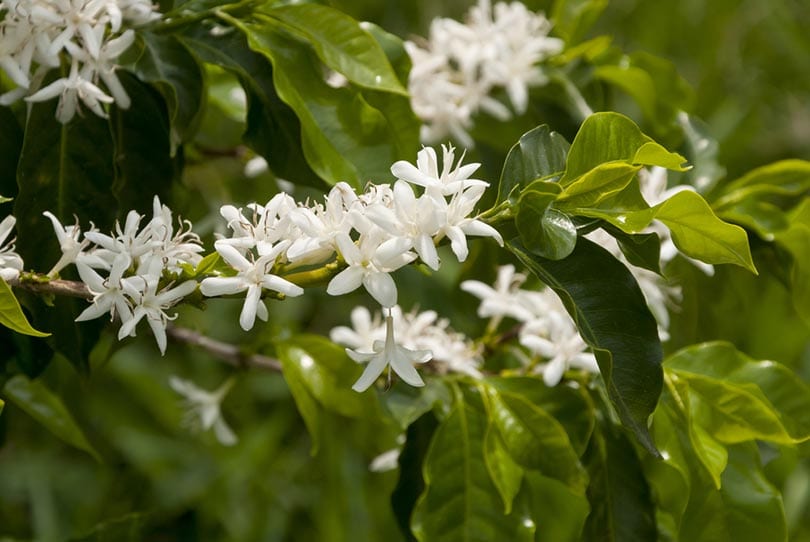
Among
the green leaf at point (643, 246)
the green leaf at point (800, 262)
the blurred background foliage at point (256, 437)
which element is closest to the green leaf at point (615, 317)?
the green leaf at point (643, 246)

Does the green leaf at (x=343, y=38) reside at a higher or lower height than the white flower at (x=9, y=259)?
higher

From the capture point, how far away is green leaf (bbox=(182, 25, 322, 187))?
93 centimetres

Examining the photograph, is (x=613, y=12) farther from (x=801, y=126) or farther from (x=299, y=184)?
(x=299, y=184)

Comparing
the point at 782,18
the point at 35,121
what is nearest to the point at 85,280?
the point at 35,121

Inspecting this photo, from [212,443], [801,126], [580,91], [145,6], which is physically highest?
[145,6]

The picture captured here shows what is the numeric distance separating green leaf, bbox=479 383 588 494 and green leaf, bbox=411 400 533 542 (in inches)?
1.3

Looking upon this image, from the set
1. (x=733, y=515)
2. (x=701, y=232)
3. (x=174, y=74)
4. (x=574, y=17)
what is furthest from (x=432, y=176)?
(x=574, y=17)

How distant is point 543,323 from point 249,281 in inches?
14.5

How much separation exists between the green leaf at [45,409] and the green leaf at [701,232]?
582 mm

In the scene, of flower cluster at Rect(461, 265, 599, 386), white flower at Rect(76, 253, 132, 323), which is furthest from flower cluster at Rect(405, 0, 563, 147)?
white flower at Rect(76, 253, 132, 323)

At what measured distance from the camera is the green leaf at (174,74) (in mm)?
893

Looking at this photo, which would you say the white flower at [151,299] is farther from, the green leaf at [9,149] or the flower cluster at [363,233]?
the green leaf at [9,149]

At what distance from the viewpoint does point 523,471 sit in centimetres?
94

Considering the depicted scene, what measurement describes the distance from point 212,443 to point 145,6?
5.15 ft
